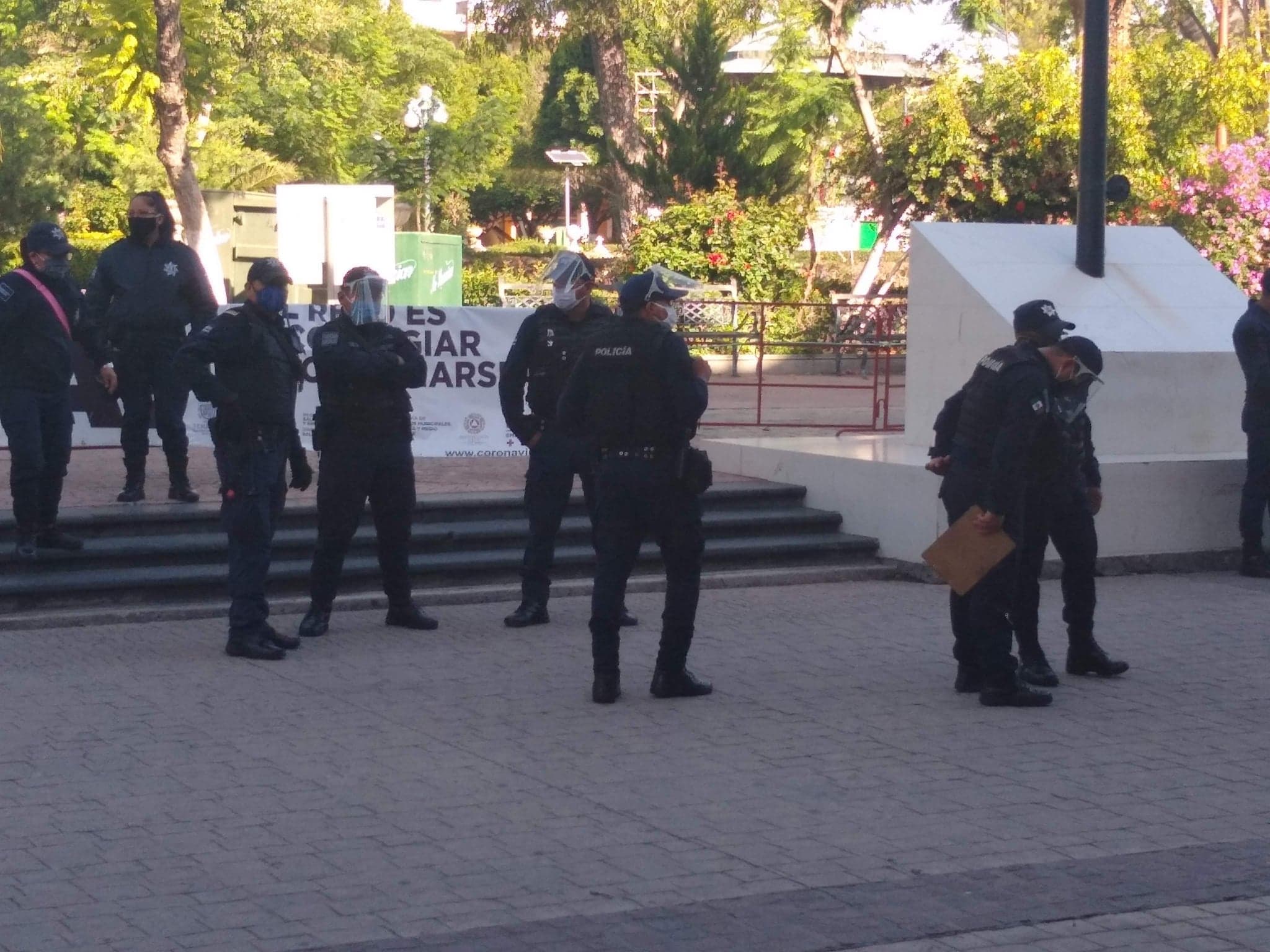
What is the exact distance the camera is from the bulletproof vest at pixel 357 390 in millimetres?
8438

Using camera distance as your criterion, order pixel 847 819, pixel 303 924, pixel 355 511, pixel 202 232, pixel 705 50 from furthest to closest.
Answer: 1. pixel 705 50
2. pixel 202 232
3. pixel 355 511
4. pixel 847 819
5. pixel 303 924

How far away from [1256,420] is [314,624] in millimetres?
6004

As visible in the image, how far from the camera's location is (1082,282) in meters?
11.6

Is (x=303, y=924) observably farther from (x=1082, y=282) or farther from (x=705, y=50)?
(x=705, y=50)

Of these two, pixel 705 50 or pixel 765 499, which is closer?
pixel 765 499

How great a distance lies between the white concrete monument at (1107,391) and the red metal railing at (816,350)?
220 centimetres

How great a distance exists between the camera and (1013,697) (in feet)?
24.5

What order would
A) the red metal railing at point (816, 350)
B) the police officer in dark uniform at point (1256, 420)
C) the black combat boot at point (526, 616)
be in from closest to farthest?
1. the black combat boot at point (526, 616)
2. the police officer in dark uniform at point (1256, 420)
3. the red metal railing at point (816, 350)

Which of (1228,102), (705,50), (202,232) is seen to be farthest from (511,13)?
(1228,102)

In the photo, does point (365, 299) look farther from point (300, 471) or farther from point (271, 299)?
point (300, 471)

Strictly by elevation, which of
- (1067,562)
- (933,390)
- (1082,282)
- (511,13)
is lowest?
(1067,562)

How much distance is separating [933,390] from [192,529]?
5008mm

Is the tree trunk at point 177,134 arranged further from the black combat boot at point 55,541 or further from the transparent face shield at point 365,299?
the transparent face shield at point 365,299

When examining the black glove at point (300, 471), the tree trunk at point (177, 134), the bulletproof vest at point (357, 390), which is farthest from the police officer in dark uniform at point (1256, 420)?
the tree trunk at point (177, 134)
